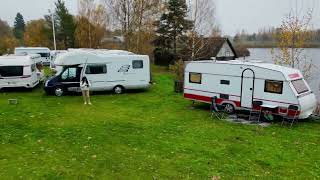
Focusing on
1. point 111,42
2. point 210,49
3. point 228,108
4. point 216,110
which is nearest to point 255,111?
point 228,108

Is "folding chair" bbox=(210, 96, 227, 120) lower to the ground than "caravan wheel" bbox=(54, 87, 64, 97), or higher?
lower

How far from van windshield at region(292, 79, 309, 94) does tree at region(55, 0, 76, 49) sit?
47.1 m

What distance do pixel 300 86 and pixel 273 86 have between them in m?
1.23

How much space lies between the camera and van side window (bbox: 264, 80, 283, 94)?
15477 millimetres

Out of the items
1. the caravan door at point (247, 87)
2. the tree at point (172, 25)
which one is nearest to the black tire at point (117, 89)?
the caravan door at point (247, 87)

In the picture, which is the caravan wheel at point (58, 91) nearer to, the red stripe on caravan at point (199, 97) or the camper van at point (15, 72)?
the camper van at point (15, 72)

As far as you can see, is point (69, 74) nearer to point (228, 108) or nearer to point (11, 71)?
point (11, 71)

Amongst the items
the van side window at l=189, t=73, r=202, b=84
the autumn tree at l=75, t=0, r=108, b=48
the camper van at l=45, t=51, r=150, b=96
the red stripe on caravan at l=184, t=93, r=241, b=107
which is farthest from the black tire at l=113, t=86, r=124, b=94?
the autumn tree at l=75, t=0, r=108, b=48

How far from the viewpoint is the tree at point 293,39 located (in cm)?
2295

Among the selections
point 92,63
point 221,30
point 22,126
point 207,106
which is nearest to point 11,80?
point 92,63

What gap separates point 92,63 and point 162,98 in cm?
486

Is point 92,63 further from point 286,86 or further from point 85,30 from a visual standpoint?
point 85,30

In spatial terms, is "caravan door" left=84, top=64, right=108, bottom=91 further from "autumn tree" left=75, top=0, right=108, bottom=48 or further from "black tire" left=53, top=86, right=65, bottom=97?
"autumn tree" left=75, top=0, right=108, bottom=48

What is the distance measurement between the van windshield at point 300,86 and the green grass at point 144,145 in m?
1.51
